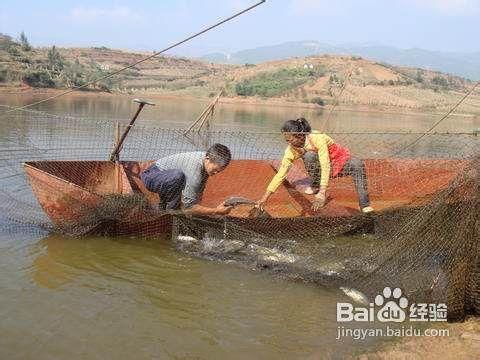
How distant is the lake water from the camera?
157 inches

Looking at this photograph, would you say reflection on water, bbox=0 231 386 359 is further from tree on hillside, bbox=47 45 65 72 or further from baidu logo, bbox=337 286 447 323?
tree on hillside, bbox=47 45 65 72

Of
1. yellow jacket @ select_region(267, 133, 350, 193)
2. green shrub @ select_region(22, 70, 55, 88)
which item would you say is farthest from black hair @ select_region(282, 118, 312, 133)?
green shrub @ select_region(22, 70, 55, 88)

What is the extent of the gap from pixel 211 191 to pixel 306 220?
2.14 meters

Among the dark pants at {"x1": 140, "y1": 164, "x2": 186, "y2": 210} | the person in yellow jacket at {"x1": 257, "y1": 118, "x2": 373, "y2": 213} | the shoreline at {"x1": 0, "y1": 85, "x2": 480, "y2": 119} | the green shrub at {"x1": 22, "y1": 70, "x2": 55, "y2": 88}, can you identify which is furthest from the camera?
the green shrub at {"x1": 22, "y1": 70, "x2": 55, "y2": 88}

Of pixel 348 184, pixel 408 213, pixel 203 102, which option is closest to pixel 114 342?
pixel 408 213

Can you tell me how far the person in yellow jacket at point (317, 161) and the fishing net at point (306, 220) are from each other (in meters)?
0.23

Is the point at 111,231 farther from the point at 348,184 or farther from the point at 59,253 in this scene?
the point at 348,184

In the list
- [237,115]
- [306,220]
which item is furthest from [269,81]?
[306,220]

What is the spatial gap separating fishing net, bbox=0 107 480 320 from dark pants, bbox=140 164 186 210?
5.5 inches

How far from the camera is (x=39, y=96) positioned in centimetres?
2725

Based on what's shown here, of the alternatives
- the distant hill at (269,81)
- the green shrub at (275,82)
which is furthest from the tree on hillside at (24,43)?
the green shrub at (275,82)

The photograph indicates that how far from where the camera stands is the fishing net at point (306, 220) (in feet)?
14.0

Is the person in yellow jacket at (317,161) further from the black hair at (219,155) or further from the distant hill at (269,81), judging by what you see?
the distant hill at (269,81)

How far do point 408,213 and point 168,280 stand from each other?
2636 millimetres
